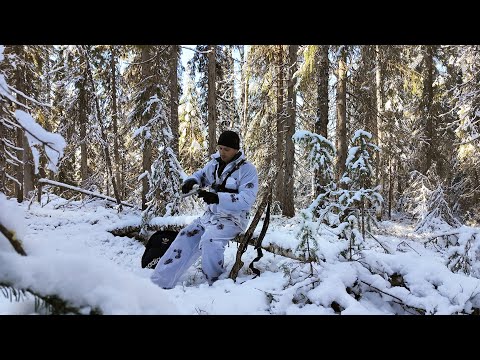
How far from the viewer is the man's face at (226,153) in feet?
17.0

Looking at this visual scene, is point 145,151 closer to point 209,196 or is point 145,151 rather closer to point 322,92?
point 322,92

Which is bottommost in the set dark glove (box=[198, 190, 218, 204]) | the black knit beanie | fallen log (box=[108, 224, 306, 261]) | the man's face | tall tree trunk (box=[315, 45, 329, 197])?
fallen log (box=[108, 224, 306, 261])

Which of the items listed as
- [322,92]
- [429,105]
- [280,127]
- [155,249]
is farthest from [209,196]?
[429,105]

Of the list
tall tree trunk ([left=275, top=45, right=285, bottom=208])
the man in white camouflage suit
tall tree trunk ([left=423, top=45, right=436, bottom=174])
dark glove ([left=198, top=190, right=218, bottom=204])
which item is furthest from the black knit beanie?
tall tree trunk ([left=423, top=45, right=436, bottom=174])

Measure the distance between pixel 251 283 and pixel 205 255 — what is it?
106 cm

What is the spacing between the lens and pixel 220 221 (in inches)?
205

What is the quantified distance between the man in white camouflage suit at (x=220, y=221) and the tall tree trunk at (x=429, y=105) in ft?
51.7

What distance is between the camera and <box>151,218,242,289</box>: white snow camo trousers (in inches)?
199

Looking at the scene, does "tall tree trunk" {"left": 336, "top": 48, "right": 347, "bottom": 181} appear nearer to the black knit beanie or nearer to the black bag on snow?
the black knit beanie

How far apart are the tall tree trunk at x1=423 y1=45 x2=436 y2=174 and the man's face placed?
15738mm

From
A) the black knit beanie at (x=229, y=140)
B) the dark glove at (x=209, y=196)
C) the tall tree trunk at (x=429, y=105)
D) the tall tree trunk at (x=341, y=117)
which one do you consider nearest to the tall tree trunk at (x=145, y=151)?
the black knit beanie at (x=229, y=140)
